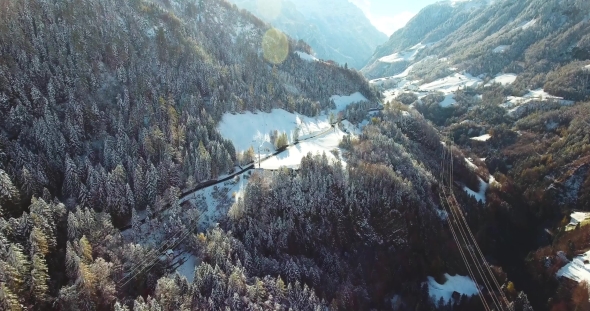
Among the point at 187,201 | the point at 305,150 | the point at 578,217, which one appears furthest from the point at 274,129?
the point at 578,217

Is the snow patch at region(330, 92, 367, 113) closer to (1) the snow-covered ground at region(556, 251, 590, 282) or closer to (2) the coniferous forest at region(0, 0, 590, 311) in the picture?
(2) the coniferous forest at region(0, 0, 590, 311)

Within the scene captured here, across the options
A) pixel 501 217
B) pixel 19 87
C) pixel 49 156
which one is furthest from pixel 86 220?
pixel 501 217

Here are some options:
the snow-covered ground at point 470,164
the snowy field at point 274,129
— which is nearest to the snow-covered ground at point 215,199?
the snowy field at point 274,129

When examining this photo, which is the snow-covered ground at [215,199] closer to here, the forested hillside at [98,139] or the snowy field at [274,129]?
the forested hillside at [98,139]

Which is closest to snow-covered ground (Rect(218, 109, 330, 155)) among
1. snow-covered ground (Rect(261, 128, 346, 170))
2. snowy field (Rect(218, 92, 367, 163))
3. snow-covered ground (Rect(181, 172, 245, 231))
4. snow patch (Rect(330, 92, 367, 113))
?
snowy field (Rect(218, 92, 367, 163))

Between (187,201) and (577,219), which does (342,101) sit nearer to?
(577,219)

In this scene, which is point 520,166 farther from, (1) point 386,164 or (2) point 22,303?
(2) point 22,303
